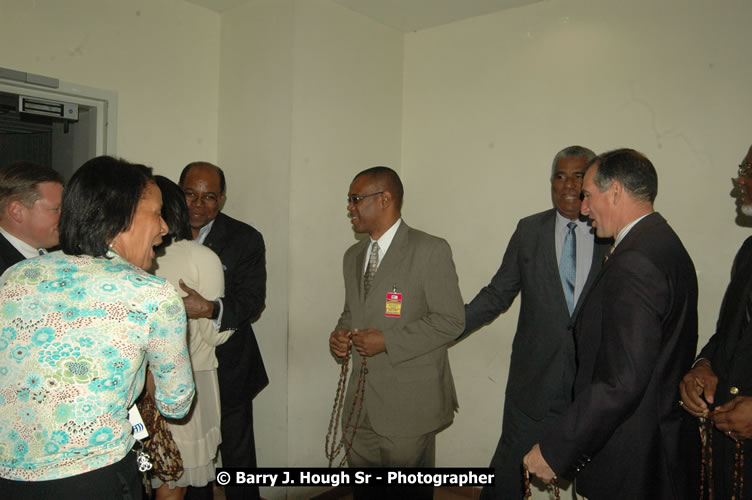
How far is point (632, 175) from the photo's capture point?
195cm

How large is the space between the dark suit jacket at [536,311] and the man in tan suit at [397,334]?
0.42 metres

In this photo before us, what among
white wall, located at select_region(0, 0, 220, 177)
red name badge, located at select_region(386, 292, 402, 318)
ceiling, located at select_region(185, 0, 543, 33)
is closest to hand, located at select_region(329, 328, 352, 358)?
red name badge, located at select_region(386, 292, 402, 318)

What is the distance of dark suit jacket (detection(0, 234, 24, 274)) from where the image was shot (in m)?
2.07

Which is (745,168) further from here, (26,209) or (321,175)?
(26,209)

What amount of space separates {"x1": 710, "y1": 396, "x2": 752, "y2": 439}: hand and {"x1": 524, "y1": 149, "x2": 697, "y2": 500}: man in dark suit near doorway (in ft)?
0.51

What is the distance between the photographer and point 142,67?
11.1ft

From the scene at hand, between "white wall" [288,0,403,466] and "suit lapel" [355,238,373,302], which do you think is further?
"white wall" [288,0,403,466]

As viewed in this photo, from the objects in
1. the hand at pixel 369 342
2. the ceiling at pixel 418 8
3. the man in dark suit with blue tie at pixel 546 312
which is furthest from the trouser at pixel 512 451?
the ceiling at pixel 418 8

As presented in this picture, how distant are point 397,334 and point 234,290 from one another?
3.73 ft

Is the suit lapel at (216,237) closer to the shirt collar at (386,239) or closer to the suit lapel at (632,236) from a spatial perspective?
the shirt collar at (386,239)

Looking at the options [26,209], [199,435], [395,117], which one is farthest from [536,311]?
[26,209]

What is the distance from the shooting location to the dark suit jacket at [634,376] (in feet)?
5.59

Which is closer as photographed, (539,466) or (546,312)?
(539,466)

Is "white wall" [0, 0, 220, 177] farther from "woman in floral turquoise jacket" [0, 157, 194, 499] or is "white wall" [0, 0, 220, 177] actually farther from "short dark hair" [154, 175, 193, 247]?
"woman in floral turquoise jacket" [0, 157, 194, 499]
